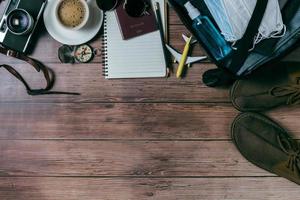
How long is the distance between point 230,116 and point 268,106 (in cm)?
10

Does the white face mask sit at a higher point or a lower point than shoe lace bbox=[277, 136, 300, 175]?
higher

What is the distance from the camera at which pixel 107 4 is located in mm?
1036

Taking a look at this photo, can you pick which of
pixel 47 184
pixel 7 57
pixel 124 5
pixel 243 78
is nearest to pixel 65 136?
pixel 47 184

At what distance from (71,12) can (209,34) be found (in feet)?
1.11

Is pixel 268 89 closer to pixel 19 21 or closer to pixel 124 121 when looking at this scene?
pixel 124 121

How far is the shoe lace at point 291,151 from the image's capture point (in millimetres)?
1049

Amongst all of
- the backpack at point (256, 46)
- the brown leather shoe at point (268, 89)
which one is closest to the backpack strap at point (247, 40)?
the backpack at point (256, 46)

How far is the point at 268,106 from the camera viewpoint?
1052 mm

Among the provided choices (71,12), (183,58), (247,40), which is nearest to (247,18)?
(247,40)

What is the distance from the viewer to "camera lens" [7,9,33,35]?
1021 millimetres

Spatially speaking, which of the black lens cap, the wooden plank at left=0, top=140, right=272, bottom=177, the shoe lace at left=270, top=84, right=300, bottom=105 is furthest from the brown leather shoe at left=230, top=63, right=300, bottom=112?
the black lens cap

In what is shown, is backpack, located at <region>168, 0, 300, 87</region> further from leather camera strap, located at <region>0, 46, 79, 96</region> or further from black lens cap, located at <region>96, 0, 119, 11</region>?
leather camera strap, located at <region>0, 46, 79, 96</region>

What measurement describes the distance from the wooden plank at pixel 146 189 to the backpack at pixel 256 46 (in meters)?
0.29

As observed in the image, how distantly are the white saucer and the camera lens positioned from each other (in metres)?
0.04
